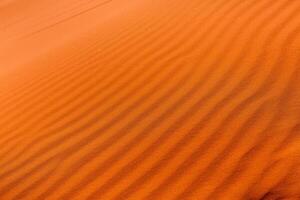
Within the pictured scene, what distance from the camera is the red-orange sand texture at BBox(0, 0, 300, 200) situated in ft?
7.35

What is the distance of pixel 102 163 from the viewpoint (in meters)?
2.57

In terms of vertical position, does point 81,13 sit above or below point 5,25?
below

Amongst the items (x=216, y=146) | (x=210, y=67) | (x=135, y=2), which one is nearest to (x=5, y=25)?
(x=135, y=2)

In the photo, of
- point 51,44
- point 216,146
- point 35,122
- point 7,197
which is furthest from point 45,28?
point 216,146

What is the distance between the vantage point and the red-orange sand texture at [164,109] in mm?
2240

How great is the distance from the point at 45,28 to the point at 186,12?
2.97 meters

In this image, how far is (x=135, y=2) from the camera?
5.81 metres

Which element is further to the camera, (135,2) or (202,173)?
(135,2)

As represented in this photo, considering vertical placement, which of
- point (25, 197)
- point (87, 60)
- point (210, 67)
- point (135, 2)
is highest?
point (135, 2)

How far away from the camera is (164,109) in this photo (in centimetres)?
296

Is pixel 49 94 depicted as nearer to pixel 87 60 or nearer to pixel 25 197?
pixel 87 60

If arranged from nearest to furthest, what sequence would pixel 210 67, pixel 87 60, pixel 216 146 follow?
pixel 216 146 < pixel 210 67 < pixel 87 60

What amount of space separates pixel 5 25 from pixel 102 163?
6.28m

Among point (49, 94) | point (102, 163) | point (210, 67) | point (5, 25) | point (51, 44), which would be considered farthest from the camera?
point (5, 25)
